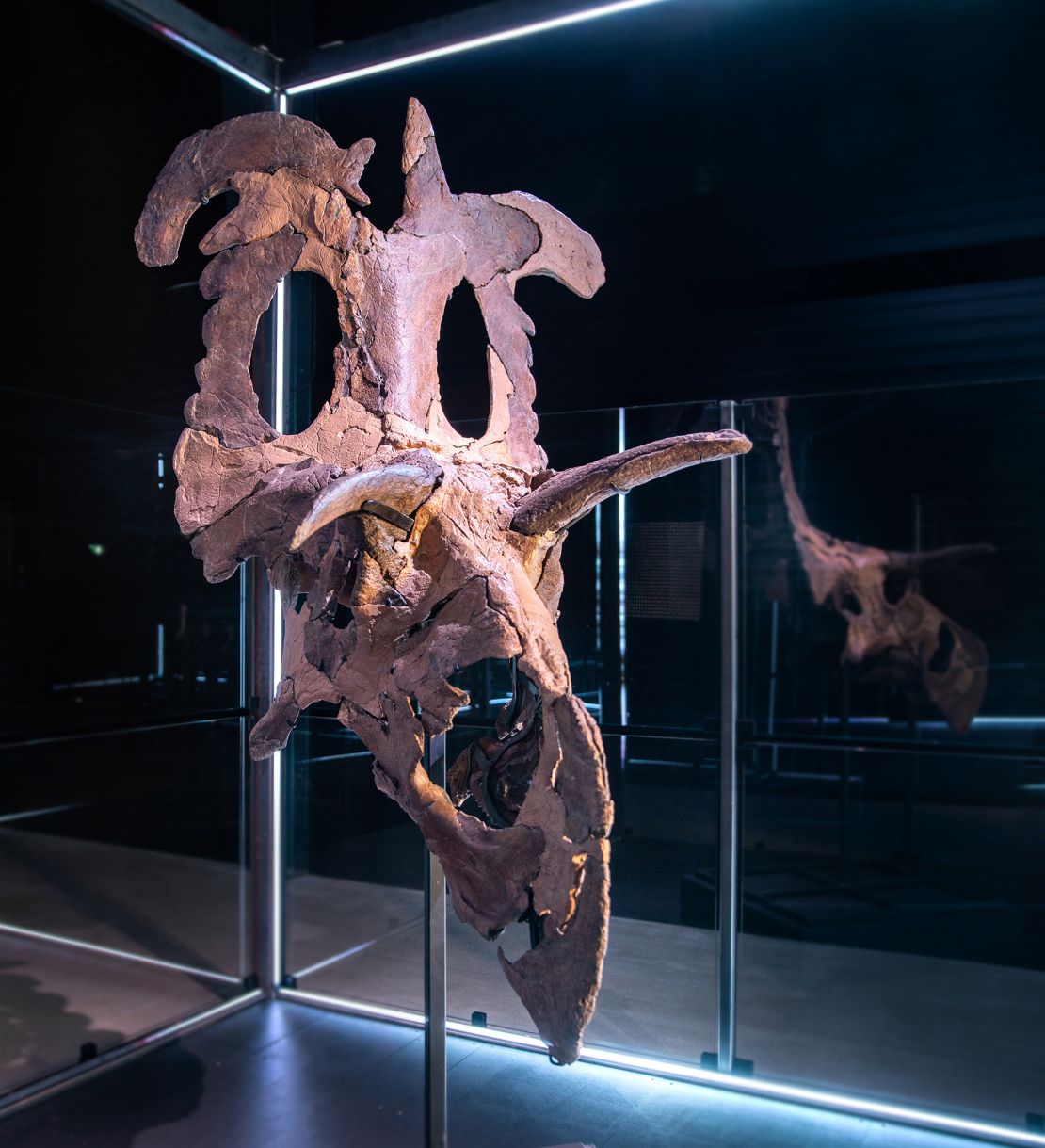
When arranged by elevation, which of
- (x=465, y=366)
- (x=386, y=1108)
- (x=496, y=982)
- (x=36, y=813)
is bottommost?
(x=386, y=1108)

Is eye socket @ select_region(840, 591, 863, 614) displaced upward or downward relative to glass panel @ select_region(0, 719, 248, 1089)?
upward

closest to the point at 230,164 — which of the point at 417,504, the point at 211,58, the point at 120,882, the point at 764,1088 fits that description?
the point at 417,504

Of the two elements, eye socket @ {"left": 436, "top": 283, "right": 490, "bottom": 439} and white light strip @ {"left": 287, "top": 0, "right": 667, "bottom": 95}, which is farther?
eye socket @ {"left": 436, "top": 283, "right": 490, "bottom": 439}

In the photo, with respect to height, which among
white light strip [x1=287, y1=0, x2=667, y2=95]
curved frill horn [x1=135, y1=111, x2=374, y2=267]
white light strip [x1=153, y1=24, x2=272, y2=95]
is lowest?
curved frill horn [x1=135, y1=111, x2=374, y2=267]

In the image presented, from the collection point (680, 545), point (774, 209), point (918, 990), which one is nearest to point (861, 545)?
point (680, 545)

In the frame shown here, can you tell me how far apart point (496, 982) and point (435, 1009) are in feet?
3.88

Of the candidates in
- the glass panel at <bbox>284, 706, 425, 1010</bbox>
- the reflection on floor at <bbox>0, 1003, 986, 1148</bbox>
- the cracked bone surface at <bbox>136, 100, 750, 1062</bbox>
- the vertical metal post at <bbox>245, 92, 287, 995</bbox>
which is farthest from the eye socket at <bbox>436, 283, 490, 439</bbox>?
the reflection on floor at <bbox>0, 1003, 986, 1148</bbox>

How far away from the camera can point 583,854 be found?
5.78 feet

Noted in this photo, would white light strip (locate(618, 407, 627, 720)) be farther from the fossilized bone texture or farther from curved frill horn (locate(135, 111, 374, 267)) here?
curved frill horn (locate(135, 111, 374, 267))

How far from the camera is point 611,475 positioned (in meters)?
2.08

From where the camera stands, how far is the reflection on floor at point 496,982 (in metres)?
3.52

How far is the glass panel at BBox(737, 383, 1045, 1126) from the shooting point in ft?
11.5

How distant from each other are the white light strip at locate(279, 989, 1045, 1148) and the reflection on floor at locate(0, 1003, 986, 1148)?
32mm

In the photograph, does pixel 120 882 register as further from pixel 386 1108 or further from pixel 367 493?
pixel 367 493
